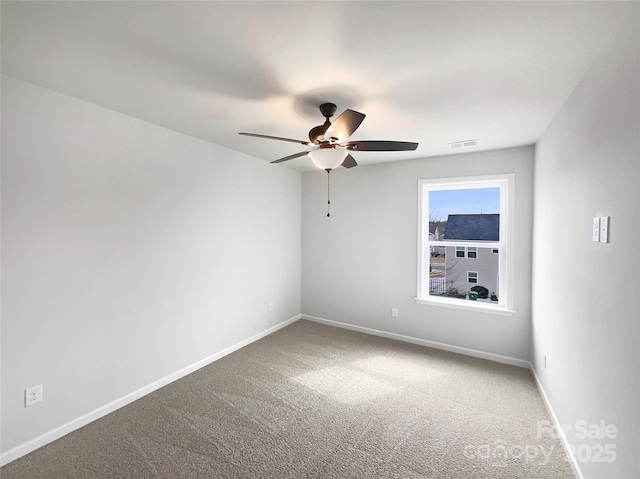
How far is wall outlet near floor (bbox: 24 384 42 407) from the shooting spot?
1974 mm

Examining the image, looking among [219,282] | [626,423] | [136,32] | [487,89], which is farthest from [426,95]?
[219,282]

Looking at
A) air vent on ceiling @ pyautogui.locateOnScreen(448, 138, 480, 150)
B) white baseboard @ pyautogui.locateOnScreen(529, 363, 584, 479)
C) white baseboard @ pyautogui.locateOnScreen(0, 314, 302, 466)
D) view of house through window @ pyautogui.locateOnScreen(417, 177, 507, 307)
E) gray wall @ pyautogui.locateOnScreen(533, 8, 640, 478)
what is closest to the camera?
gray wall @ pyautogui.locateOnScreen(533, 8, 640, 478)

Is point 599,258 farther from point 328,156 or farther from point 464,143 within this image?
point 464,143

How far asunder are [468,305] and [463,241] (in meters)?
0.79

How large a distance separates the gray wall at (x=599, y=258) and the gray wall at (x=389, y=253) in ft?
3.00

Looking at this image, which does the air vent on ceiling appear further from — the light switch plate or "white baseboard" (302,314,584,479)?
"white baseboard" (302,314,584,479)

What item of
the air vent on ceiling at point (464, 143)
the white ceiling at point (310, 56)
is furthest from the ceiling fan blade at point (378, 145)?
the air vent on ceiling at point (464, 143)

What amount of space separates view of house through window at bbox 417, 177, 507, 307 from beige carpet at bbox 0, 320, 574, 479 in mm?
905

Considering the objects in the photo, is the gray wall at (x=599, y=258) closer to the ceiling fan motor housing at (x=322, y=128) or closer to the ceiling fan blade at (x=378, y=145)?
the ceiling fan blade at (x=378, y=145)

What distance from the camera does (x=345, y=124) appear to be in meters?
1.93

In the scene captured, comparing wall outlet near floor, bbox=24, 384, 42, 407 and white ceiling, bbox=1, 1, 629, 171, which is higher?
white ceiling, bbox=1, 1, 629, 171

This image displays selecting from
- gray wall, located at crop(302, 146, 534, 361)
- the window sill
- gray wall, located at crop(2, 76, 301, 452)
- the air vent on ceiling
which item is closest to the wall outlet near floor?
gray wall, located at crop(2, 76, 301, 452)

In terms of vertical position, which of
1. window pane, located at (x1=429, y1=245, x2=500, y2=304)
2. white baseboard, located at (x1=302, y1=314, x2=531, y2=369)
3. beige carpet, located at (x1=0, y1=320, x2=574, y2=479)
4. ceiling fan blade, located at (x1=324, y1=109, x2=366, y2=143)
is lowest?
beige carpet, located at (x1=0, y1=320, x2=574, y2=479)

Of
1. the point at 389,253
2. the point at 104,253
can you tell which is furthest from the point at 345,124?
the point at 389,253
